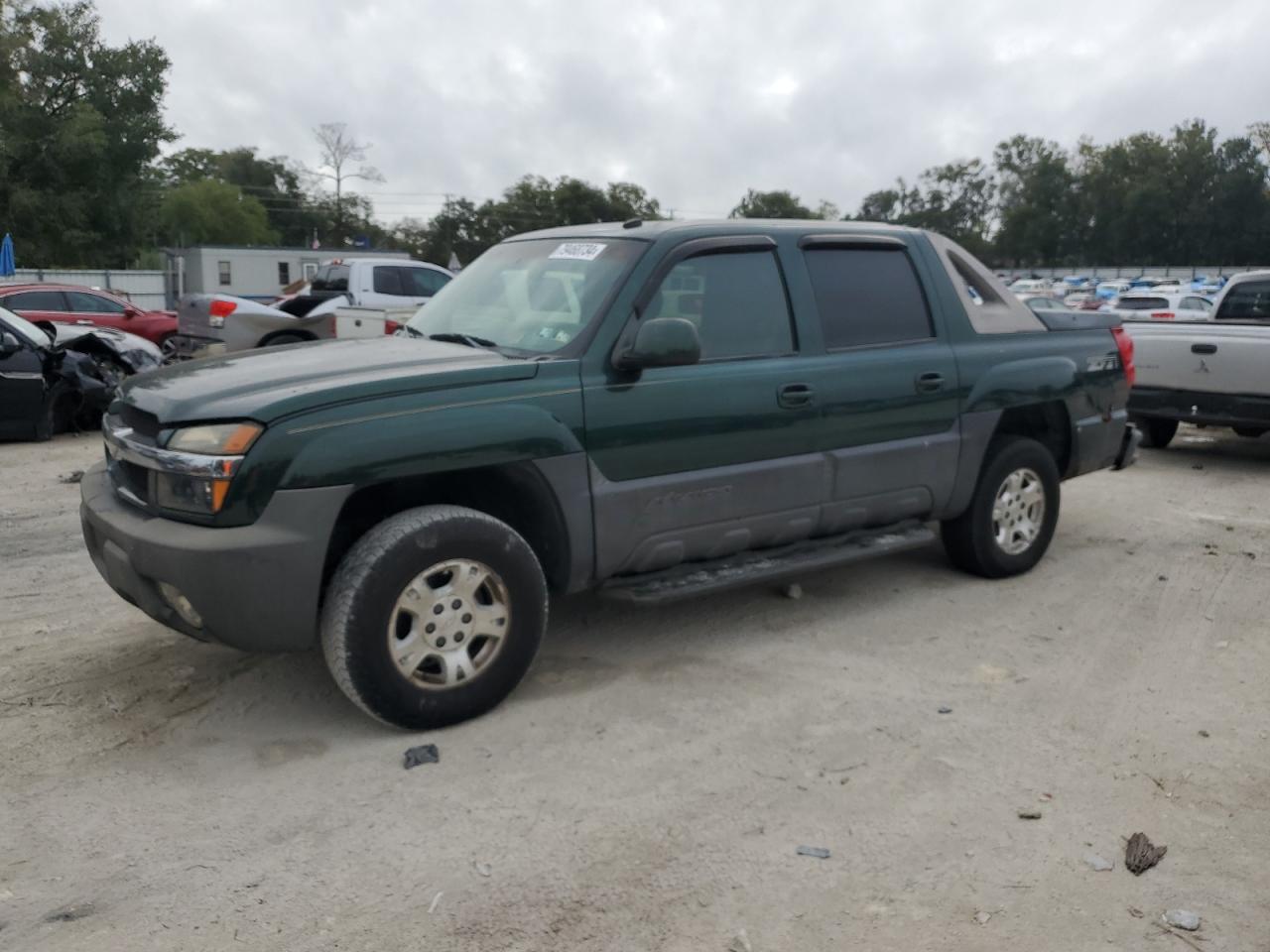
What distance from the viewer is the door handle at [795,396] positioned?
4.71m

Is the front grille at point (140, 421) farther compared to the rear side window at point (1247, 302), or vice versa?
the rear side window at point (1247, 302)

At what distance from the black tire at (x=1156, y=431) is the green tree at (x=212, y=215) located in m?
71.8

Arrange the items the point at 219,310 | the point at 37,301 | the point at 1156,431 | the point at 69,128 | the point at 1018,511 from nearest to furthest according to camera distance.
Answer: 1. the point at 1018,511
2. the point at 1156,431
3. the point at 219,310
4. the point at 37,301
5. the point at 69,128

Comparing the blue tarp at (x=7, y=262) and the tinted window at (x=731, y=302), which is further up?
the blue tarp at (x=7, y=262)

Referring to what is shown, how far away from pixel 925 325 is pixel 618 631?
7.13 ft

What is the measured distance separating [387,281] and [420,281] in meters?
0.52

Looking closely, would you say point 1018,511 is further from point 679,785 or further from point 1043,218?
point 1043,218

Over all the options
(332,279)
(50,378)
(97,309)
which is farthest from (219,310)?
(50,378)

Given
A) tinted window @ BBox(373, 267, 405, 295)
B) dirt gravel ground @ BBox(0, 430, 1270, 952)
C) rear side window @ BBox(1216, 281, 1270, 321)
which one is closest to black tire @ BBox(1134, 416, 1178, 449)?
rear side window @ BBox(1216, 281, 1270, 321)

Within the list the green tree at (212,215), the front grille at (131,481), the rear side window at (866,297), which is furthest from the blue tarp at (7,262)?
the green tree at (212,215)

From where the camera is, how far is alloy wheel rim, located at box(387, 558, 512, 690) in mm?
3758

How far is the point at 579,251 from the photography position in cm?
474

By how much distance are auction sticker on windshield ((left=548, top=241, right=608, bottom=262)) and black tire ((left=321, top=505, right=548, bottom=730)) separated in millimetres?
1380

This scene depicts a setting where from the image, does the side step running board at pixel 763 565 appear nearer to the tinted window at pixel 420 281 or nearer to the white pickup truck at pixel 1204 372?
the white pickup truck at pixel 1204 372
